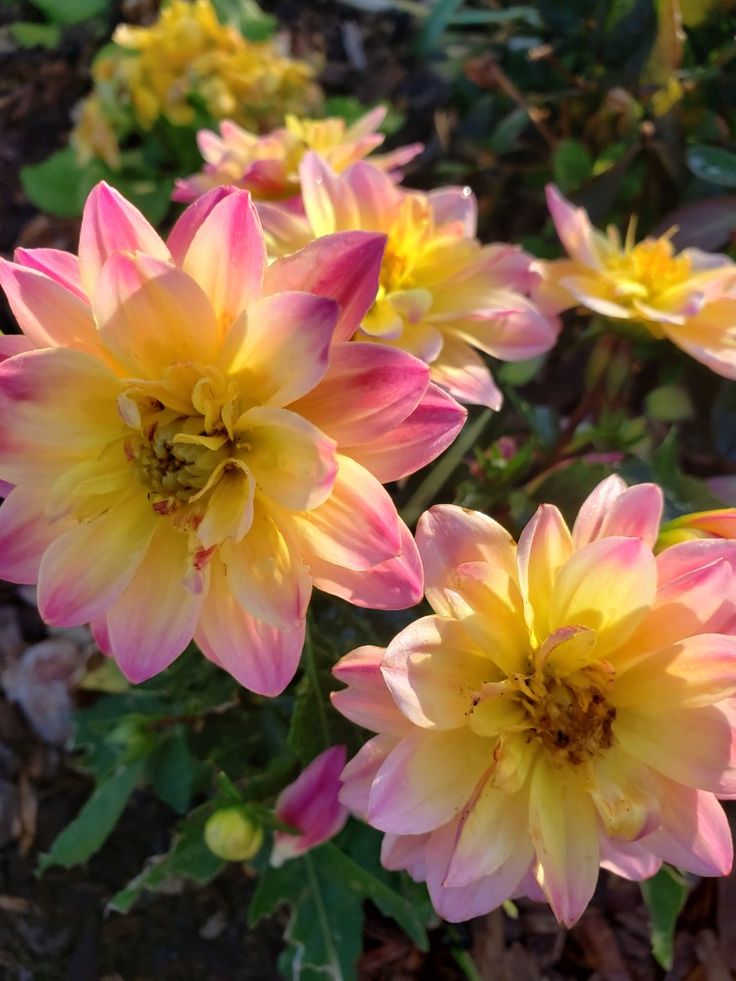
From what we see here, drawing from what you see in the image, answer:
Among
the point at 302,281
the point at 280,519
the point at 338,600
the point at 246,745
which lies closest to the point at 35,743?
the point at 246,745

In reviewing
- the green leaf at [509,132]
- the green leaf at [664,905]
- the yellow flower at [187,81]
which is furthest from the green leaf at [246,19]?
the green leaf at [664,905]

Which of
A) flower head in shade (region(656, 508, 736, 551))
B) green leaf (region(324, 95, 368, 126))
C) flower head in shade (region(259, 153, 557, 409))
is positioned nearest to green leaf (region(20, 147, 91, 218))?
green leaf (region(324, 95, 368, 126))

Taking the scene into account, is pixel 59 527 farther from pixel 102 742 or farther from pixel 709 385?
pixel 709 385

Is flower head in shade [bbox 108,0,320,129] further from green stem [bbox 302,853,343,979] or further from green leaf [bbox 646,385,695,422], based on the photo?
green stem [bbox 302,853,343,979]

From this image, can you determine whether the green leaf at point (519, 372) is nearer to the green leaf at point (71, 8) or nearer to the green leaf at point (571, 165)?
the green leaf at point (571, 165)

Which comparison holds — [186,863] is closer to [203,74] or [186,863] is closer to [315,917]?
[315,917]

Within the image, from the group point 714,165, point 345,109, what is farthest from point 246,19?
point 714,165
